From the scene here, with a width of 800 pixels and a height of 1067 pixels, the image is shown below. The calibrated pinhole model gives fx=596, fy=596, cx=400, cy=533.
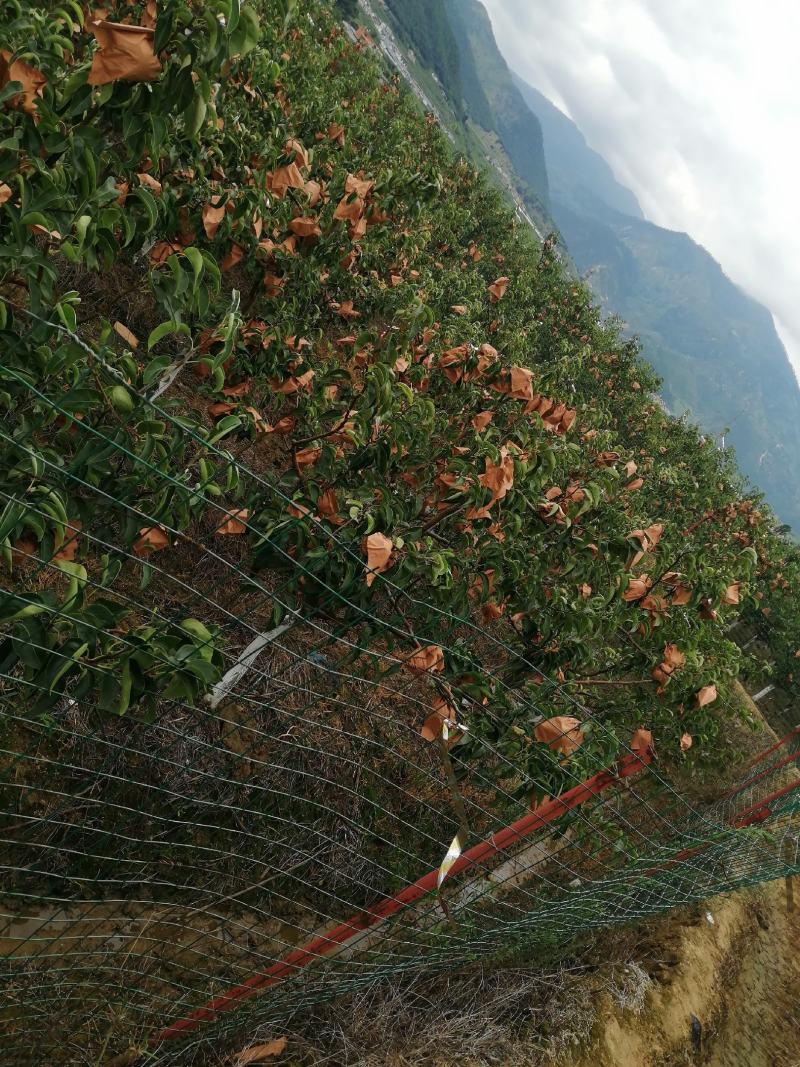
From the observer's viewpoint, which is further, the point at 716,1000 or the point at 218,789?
the point at 716,1000

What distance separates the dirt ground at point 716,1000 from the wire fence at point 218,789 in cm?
42

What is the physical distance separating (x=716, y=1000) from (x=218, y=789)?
365 cm

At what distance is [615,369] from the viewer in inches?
511

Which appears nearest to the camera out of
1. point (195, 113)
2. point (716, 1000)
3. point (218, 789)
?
point (195, 113)

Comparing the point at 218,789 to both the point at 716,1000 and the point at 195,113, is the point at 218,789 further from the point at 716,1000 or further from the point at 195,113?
the point at 716,1000

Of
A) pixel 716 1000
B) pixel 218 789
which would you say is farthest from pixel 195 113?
pixel 716 1000

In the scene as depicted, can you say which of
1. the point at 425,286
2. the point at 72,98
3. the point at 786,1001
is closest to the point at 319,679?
the point at 72,98

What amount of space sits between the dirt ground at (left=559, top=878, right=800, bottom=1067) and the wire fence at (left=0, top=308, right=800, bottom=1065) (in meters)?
0.42

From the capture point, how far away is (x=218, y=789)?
3.18m

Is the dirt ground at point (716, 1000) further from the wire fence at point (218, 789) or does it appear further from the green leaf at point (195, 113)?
the green leaf at point (195, 113)

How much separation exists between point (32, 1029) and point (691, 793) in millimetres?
6451

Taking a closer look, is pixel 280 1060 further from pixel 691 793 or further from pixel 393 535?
pixel 691 793

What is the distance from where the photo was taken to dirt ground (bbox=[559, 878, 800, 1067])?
333 cm

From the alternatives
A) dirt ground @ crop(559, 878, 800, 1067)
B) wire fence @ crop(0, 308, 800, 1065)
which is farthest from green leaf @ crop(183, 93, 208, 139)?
dirt ground @ crop(559, 878, 800, 1067)
